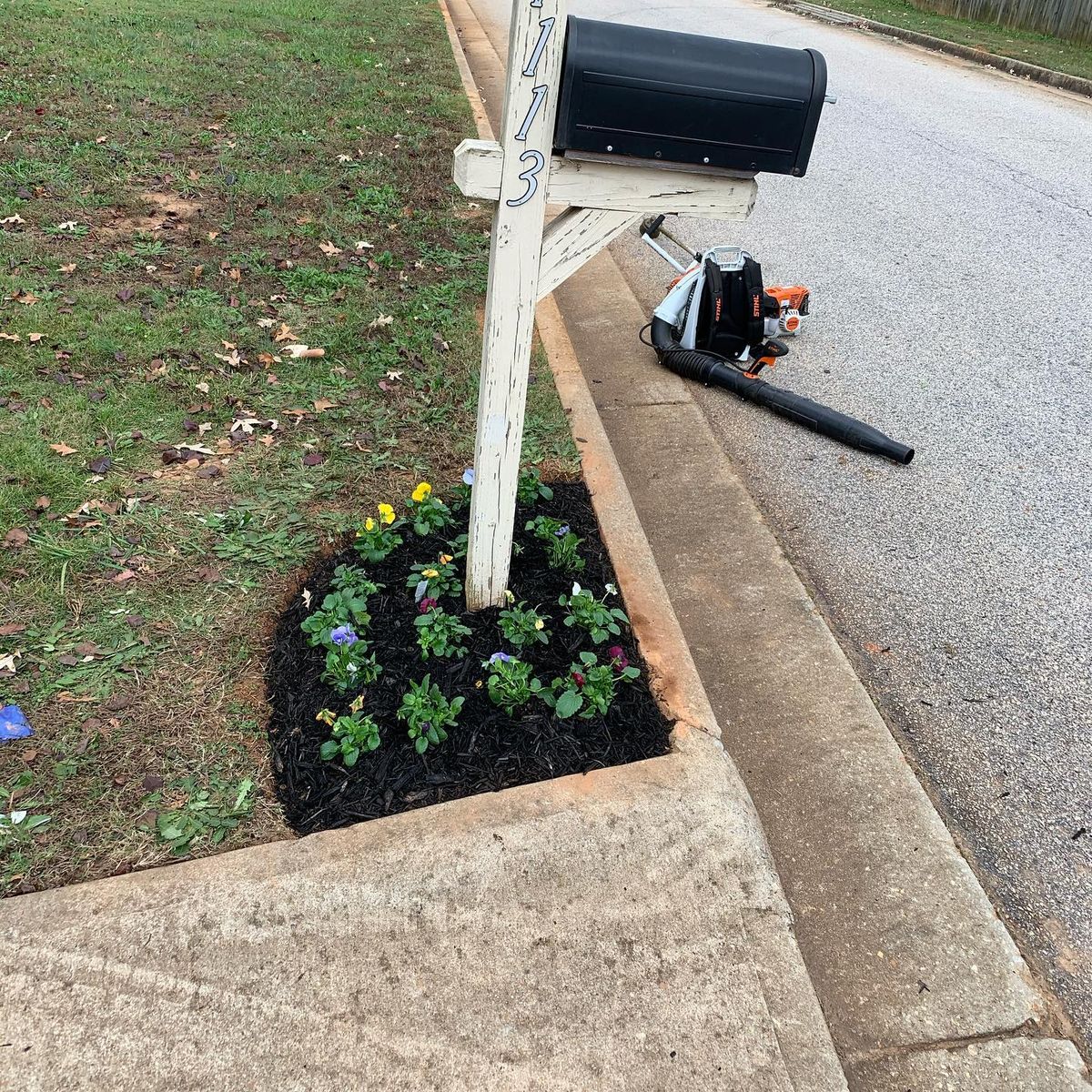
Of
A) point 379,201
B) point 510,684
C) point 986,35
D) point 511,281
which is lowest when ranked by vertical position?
point 510,684

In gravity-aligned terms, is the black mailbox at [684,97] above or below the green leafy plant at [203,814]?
above

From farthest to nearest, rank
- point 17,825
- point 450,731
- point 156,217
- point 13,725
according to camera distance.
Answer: point 156,217 → point 450,731 → point 13,725 → point 17,825

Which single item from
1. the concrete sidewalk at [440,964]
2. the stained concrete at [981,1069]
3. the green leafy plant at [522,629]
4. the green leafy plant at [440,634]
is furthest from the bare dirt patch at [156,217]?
the stained concrete at [981,1069]

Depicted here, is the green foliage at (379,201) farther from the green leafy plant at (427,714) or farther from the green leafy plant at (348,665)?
the green leafy plant at (427,714)

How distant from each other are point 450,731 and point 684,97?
1.61 metres

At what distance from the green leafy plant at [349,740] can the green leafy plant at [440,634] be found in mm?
283

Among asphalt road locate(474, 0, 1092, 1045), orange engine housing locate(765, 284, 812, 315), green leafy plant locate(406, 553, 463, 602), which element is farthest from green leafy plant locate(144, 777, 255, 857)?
orange engine housing locate(765, 284, 812, 315)

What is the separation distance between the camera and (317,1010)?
5.55 ft

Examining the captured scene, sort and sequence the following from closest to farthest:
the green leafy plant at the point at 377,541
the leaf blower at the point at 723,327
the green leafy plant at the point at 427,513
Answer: the green leafy plant at the point at 377,541 → the green leafy plant at the point at 427,513 → the leaf blower at the point at 723,327

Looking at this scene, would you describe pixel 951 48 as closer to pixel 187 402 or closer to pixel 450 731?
pixel 187 402

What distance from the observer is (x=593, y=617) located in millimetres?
2535

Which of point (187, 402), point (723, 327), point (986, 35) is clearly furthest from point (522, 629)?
point (986, 35)

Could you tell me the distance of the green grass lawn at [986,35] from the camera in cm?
1320

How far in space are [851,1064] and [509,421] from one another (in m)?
1.65
